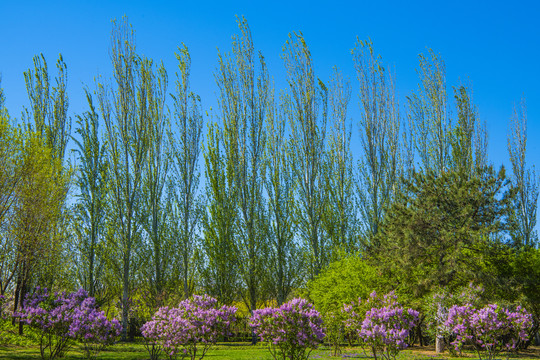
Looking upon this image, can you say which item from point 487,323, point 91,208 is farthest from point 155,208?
point 487,323

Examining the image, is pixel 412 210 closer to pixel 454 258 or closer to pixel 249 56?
pixel 454 258

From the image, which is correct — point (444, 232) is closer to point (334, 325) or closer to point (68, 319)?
point (334, 325)

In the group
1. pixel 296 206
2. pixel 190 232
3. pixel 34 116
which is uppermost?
pixel 34 116

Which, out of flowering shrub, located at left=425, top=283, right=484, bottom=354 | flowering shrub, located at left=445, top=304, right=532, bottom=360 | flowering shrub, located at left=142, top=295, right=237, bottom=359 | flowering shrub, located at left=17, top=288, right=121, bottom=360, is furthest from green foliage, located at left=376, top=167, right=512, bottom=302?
flowering shrub, located at left=17, top=288, right=121, bottom=360

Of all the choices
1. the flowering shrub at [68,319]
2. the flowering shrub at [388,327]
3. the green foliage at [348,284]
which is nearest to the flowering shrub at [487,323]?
the flowering shrub at [388,327]

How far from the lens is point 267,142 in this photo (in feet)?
84.1

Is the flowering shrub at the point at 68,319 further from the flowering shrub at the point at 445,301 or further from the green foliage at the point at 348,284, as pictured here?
the flowering shrub at the point at 445,301

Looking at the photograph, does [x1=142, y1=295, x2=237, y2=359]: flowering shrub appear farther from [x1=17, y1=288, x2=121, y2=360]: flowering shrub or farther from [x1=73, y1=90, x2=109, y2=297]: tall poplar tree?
[x1=73, y1=90, x2=109, y2=297]: tall poplar tree

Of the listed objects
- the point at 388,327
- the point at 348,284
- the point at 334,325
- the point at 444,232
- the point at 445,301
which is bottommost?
the point at 334,325

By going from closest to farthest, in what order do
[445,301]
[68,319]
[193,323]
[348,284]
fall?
[193,323] → [68,319] → [445,301] → [348,284]

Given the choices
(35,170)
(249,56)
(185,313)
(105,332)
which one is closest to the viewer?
(185,313)

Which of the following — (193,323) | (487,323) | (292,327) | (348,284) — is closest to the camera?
(292,327)

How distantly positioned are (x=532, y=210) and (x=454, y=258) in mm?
18075

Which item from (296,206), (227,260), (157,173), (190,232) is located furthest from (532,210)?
(157,173)
